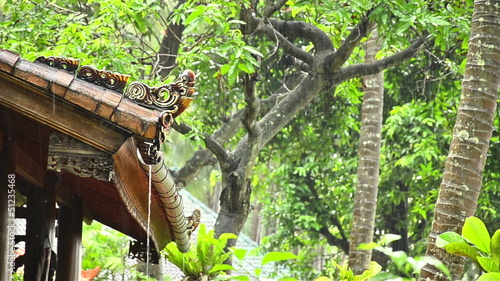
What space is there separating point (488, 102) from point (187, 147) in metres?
26.5

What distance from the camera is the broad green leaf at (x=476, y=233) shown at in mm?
4789

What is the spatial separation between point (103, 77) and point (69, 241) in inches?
138

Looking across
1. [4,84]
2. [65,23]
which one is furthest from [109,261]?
[4,84]

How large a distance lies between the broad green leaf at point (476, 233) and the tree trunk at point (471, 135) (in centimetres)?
178

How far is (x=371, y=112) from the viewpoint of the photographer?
12.6 meters

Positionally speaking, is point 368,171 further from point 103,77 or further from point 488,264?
point 103,77

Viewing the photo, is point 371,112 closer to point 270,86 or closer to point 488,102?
point 270,86

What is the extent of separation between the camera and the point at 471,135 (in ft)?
22.6

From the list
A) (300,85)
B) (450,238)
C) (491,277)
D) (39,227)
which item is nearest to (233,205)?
(300,85)

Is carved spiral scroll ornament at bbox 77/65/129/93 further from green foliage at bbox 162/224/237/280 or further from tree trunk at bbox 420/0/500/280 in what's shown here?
green foliage at bbox 162/224/237/280

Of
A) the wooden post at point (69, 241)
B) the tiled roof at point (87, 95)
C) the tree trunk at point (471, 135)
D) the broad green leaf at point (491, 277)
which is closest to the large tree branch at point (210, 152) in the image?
the wooden post at point (69, 241)

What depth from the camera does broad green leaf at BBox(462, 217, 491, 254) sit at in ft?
15.7

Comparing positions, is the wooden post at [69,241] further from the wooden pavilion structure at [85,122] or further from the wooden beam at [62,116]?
the wooden beam at [62,116]

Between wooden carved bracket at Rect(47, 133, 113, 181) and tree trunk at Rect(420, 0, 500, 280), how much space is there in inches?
127
